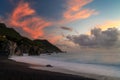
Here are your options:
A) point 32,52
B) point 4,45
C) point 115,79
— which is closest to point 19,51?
Answer: point 4,45

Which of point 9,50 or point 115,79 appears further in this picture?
point 9,50

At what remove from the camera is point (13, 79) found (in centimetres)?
1573

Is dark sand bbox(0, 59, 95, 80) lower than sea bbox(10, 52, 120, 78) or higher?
lower

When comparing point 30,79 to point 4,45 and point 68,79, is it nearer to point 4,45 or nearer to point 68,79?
point 68,79

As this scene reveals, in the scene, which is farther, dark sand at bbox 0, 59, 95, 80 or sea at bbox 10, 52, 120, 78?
sea at bbox 10, 52, 120, 78

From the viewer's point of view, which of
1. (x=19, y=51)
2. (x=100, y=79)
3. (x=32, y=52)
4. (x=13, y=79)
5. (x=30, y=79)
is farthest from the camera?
(x=32, y=52)

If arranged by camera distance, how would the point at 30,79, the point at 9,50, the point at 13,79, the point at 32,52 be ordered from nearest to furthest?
1. the point at 13,79
2. the point at 30,79
3. the point at 9,50
4. the point at 32,52

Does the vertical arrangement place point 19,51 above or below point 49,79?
above

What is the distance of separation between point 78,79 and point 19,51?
79.7 metres

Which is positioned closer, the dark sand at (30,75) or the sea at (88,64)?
the dark sand at (30,75)

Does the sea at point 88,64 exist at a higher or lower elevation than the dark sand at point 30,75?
higher

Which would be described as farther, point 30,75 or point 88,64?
point 88,64

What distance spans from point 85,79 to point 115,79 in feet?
11.2

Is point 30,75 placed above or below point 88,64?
below
